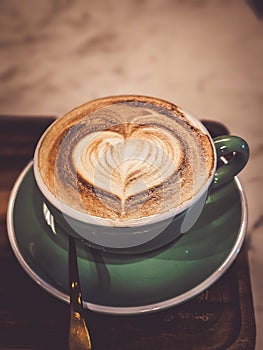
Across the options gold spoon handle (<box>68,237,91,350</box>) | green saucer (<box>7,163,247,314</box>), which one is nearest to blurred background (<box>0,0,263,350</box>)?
green saucer (<box>7,163,247,314</box>)

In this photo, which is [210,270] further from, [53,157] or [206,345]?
[53,157]

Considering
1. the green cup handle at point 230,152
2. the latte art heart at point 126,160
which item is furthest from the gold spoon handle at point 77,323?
the green cup handle at point 230,152

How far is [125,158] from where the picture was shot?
0.71 m

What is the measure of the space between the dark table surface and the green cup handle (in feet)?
0.39

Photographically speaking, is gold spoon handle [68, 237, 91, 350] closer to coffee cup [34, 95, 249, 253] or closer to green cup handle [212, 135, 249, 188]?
coffee cup [34, 95, 249, 253]

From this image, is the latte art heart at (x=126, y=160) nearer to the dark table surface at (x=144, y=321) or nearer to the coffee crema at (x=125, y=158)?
the coffee crema at (x=125, y=158)

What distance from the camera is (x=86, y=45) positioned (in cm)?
121

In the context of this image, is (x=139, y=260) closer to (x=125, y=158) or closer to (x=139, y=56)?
(x=125, y=158)

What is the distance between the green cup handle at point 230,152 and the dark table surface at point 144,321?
12 centimetres

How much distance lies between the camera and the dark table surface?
648mm

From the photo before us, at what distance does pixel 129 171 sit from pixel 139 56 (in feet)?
1.83

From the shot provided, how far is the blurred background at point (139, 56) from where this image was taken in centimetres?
108

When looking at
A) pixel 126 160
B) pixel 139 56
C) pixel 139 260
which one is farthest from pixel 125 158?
pixel 139 56

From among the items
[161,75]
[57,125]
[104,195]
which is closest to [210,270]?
[104,195]
